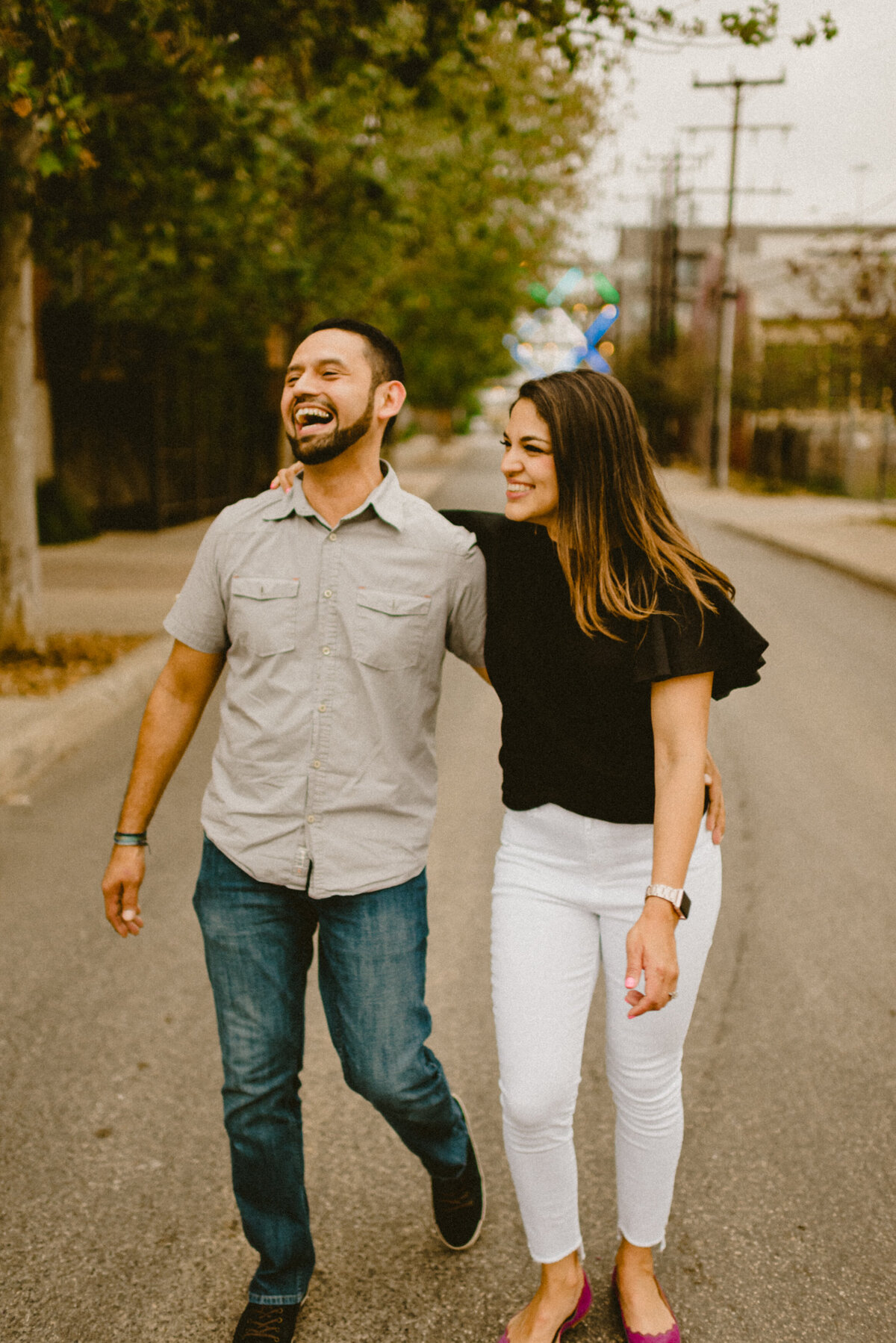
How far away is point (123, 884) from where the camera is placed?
8.37 feet

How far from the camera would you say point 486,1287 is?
268cm

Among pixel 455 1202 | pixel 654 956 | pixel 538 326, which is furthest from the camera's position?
pixel 538 326

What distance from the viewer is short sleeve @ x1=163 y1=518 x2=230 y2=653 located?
8.26 ft

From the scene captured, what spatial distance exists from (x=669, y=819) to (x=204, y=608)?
1.04 meters

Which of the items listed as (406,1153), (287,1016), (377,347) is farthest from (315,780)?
(406,1153)

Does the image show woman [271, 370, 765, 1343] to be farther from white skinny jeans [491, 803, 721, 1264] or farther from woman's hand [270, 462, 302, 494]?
woman's hand [270, 462, 302, 494]

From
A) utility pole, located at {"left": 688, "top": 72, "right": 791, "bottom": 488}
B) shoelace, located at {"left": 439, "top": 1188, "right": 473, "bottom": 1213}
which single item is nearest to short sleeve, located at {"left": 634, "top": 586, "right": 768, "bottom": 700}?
shoelace, located at {"left": 439, "top": 1188, "right": 473, "bottom": 1213}

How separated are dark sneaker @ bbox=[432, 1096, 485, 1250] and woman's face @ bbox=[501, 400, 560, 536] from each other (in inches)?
53.5

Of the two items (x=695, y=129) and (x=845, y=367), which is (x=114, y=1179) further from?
(x=695, y=129)

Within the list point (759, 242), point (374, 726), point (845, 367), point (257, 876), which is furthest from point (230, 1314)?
point (759, 242)

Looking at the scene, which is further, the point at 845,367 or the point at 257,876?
the point at 845,367

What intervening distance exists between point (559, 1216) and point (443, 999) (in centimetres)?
170

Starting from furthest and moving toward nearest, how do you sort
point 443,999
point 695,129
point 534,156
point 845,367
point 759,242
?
point 759,242 → point 695,129 → point 845,367 → point 534,156 → point 443,999

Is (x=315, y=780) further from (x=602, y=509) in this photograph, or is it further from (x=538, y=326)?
(x=538, y=326)
